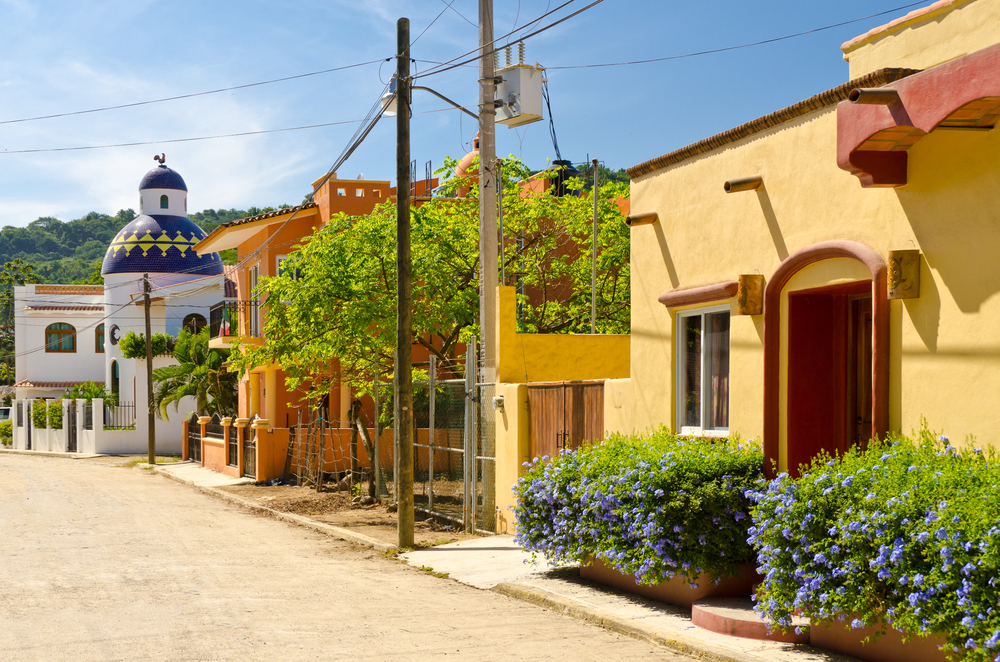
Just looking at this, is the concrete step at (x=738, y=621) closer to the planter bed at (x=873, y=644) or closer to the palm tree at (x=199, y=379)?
the planter bed at (x=873, y=644)

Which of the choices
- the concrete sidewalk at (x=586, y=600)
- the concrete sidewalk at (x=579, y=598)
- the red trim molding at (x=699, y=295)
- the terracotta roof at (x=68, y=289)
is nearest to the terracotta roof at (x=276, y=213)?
the concrete sidewalk at (x=579, y=598)

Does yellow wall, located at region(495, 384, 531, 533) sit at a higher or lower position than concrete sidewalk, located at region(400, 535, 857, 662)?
higher

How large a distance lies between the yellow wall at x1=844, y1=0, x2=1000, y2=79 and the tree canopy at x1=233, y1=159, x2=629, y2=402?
36.6 ft

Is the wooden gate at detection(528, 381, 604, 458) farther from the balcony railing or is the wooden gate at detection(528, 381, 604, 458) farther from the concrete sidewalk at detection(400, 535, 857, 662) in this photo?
the balcony railing

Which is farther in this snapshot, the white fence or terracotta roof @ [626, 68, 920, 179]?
the white fence

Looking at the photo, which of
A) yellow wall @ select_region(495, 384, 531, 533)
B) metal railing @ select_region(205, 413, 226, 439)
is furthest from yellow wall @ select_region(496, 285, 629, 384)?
metal railing @ select_region(205, 413, 226, 439)

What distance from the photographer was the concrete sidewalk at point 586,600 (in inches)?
298

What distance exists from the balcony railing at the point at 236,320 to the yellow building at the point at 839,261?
2066 centimetres

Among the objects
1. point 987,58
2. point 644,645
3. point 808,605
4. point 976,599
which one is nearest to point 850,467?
point 808,605

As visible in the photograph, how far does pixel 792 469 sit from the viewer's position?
29.6ft

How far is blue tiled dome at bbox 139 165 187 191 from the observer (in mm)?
52906

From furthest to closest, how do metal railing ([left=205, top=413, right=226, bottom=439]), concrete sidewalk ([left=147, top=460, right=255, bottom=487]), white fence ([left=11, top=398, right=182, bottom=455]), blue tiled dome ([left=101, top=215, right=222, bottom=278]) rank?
blue tiled dome ([left=101, top=215, right=222, bottom=278]), white fence ([left=11, top=398, right=182, bottom=455]), metal railing ([left=205, top=413, right=226, bottom=439]), concrete sidewalk ([left=147, top=460, right=255, bottom=487])

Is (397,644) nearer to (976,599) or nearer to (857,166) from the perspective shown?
(976,599)

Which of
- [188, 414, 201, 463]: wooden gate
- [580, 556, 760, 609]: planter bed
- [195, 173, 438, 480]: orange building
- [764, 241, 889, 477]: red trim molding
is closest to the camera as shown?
[764, 241, 889, 477]: red trim molding
